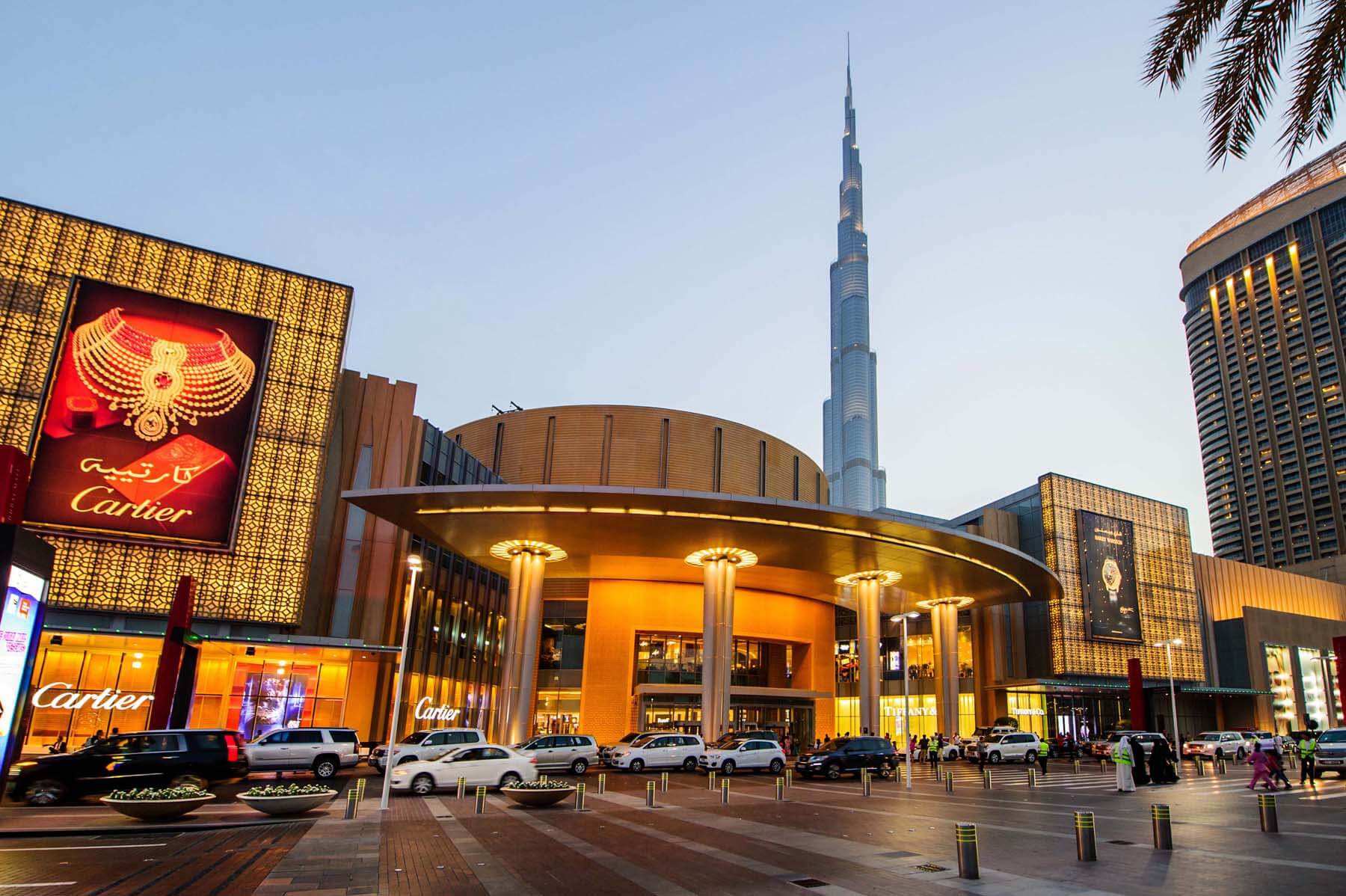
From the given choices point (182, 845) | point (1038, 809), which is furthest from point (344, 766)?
point (1038, 809)

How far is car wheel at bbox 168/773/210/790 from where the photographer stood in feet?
66.8

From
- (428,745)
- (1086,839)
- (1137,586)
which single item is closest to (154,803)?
(428,745)

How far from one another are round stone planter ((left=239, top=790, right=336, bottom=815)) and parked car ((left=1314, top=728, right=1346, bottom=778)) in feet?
105

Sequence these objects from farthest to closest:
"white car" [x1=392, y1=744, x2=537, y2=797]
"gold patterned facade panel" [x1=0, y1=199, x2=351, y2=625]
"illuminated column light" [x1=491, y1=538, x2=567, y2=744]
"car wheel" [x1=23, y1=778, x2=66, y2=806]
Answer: "illuminated column light" [x1=491, y1=538, x2=567, y2=744]
"gold patterned facade panel" [x1=0, y1=199, x2=351, y2=625]
"white car" [x1=392, y1=744, x2=537, y2=797]
"car wheel" [x1=23, y1=778, x2=66, y2=806]

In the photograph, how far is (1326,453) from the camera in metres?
134

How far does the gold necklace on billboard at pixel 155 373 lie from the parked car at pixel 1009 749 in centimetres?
4131

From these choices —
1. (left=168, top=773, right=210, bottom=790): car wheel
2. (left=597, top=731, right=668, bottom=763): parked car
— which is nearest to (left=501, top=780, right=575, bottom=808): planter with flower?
(left=168, top=773, right=210, bottom=790): car wheel

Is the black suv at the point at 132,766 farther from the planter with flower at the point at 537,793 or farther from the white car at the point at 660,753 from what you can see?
the white car at the point at 660,753

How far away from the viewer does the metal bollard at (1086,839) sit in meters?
12.8

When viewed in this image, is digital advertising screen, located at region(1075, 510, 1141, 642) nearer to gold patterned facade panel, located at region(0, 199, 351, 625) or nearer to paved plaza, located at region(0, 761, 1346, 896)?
paved plaza, located at region(0, 761, 1346, 896)

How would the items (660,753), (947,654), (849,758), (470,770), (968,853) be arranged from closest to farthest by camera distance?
(968,853)
(470,770)
(849,758)
(660,753)
(947,654)

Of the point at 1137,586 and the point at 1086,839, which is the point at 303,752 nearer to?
the point at 1086,839

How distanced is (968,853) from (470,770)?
1668 centimetres

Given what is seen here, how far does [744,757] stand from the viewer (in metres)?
34.2
